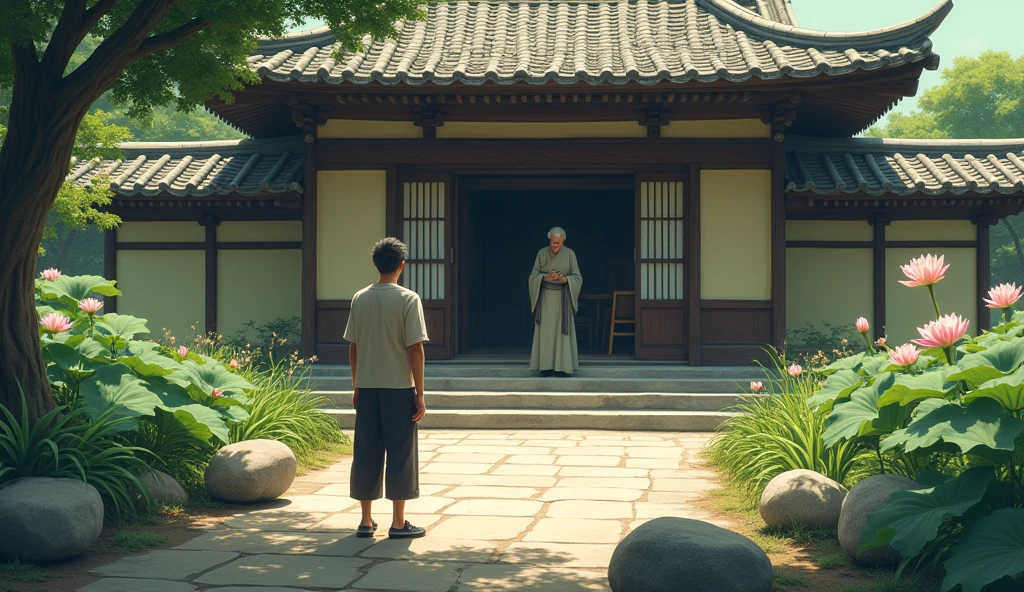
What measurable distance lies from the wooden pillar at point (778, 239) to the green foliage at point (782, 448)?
156 inches

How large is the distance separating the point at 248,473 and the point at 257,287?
270 inches

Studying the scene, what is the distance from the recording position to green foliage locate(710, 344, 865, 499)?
211 inches

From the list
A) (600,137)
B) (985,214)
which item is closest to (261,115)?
(600,137)

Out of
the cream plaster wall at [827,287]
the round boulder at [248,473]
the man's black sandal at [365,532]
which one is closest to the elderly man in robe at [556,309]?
the cream plaster wall at [827,287]

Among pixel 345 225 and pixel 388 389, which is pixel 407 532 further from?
pixel 345 225

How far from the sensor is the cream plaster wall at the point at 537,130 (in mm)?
11133

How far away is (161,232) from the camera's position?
486 inches

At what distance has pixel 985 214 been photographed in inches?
451

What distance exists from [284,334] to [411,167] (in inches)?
104

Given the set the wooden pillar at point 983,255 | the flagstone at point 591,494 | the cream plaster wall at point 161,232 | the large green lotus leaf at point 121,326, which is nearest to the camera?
the flagstone at point 591,494

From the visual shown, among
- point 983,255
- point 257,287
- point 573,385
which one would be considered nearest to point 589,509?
point 573,385

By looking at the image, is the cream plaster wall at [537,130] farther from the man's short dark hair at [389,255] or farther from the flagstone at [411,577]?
the flagstone at [411,577]

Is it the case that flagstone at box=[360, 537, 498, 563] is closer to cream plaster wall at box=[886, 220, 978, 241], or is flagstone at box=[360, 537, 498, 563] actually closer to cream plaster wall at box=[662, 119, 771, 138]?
cream plaster wall at box=[662, 119, 771, 138]

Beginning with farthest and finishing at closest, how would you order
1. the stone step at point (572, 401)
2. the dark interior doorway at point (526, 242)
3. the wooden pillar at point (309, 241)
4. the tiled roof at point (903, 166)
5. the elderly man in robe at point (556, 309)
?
the dark interior doorway at point (526, 242) → the wooden pillar at point (309, 241) → the tiled roof at point (903, 166) → the elderly man in robe at point (556, 309) → the stone step at point (572, 401)
